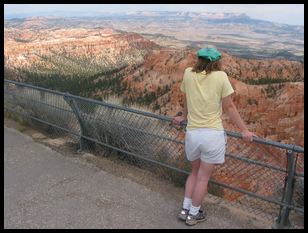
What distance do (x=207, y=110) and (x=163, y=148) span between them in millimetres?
1784

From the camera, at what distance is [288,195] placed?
4543 mm

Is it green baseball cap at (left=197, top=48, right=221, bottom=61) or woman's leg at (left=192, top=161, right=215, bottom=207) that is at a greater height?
green baseball cap at (left=197, top=48, right=221, bottom=61)

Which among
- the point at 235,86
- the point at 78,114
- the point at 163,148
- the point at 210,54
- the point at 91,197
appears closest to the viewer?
the point at 210,54

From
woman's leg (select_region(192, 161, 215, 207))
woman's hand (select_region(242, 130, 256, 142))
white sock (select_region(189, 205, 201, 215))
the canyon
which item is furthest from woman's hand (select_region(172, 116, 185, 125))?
the canyon

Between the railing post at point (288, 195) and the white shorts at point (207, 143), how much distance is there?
0.64 metres

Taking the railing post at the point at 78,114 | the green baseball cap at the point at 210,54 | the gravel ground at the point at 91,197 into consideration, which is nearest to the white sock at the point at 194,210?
the gravel ground at the point at 91,197

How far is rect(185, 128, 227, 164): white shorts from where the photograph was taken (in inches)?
170

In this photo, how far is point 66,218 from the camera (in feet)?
16.2

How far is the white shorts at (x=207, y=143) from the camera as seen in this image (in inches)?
170

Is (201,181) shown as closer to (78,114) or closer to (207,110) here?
(207,110)

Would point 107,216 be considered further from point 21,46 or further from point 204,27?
point 204,27

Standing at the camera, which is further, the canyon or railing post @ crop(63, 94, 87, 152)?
the canyon

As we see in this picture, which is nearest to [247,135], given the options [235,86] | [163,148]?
[163,148]

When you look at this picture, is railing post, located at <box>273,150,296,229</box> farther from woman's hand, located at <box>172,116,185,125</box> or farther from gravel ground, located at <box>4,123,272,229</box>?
woman's hand, located at <box>172,116,185,125</box>
